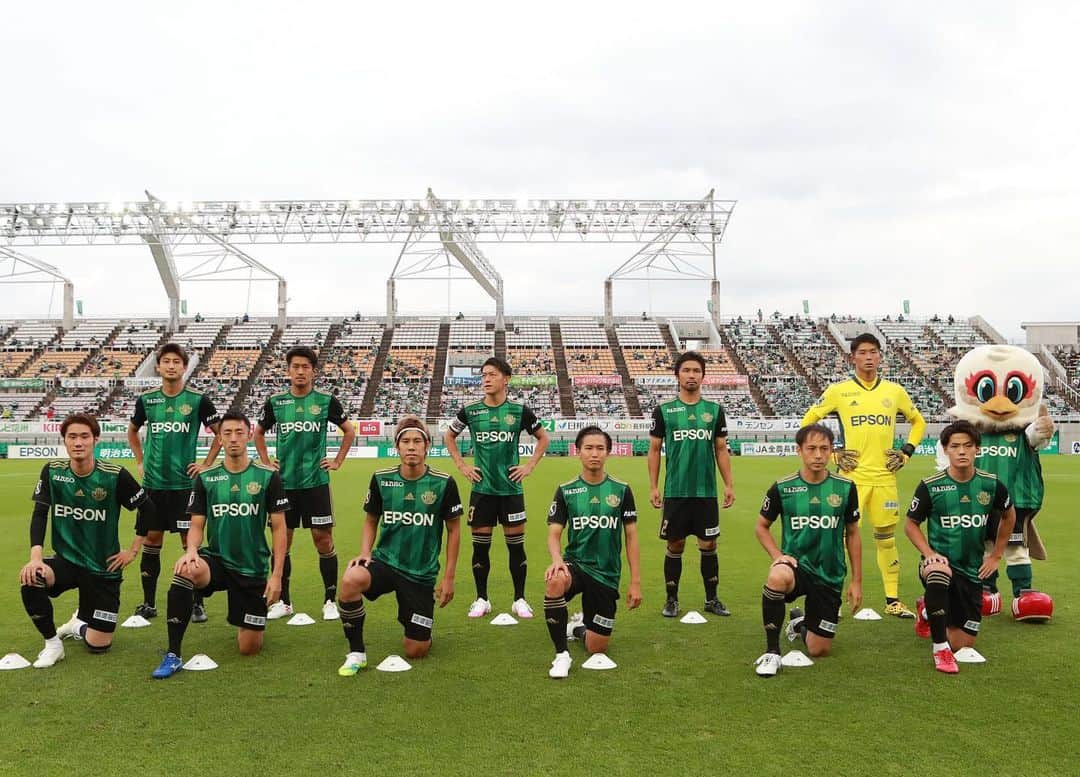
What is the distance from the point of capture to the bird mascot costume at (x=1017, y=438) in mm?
6082

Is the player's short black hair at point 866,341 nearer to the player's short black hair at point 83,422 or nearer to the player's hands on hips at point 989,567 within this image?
the player's hands on hips at point 989,567

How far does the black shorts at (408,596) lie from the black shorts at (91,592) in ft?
5.88

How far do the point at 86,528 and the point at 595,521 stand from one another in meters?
3.47

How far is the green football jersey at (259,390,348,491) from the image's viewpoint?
671 cm

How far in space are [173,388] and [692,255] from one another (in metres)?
40.3

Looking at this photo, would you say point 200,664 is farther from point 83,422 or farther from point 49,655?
point 83,422

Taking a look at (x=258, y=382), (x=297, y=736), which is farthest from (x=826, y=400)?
(x=258, y=382)

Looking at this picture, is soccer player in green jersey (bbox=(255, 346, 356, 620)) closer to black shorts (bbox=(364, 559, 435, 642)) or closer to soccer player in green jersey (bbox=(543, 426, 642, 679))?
black shorts (bbox=(364, 559, 435, 642))

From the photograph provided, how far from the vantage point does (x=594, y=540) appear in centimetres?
543

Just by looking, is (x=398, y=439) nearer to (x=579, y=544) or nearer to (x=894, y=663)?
(x=579, y=544)

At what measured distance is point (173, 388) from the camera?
6.62 metres

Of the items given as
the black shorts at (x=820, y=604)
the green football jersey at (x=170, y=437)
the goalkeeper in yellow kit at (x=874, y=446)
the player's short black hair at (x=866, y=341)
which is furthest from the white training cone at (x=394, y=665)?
the player's short black hair at (x=866, y=341)

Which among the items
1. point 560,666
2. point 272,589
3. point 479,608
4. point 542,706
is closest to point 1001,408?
point 560,666

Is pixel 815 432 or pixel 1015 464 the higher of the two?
pixel 815 432
